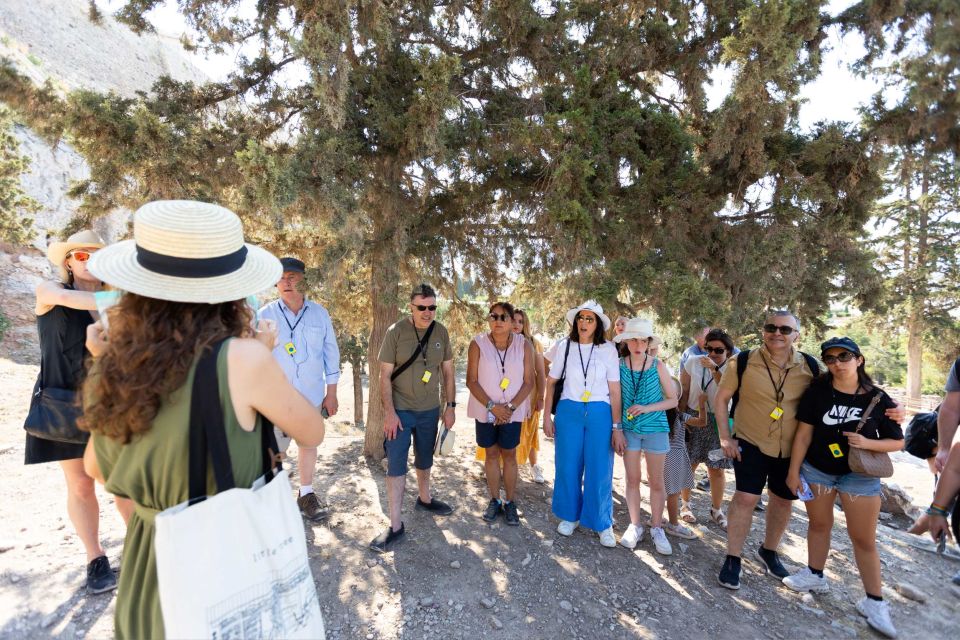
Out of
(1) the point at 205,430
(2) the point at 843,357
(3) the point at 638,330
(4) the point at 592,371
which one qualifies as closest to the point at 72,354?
(1) the point at 205,430

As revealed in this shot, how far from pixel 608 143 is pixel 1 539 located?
6565 millimetres

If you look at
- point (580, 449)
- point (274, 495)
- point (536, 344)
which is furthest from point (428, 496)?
point (274, 495)

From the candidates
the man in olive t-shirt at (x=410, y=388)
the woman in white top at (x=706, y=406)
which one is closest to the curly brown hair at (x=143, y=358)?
the man in olive t-shirt at (x=410, y=388)

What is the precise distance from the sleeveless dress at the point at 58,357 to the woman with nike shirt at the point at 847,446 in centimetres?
508

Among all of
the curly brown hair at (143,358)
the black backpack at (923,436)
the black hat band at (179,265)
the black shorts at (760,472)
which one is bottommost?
the black shorts at (760,472)

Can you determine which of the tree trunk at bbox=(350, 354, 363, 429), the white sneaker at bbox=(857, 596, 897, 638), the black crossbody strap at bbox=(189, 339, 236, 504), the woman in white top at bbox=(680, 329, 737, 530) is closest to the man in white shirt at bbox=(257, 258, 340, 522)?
the black crossbody strap at bbox=(189, 339, 236, 504)

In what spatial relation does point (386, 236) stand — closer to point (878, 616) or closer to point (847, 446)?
point (847, 446)

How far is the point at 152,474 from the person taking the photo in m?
1.33

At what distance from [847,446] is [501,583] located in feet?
9.01

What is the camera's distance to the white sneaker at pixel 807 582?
3.69 meters

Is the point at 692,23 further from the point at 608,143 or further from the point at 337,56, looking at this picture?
the point at 337,56

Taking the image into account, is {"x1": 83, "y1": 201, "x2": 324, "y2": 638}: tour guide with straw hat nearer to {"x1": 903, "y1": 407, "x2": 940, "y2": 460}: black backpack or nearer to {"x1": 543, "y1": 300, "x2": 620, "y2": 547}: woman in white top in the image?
{"x1": 543, "y1": 300, "x2": 620, "y2": 547}: woman in white top

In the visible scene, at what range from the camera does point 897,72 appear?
3947 millimetres

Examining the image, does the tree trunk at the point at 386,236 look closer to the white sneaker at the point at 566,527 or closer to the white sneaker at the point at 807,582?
the white sneaker at the point at 566,527
